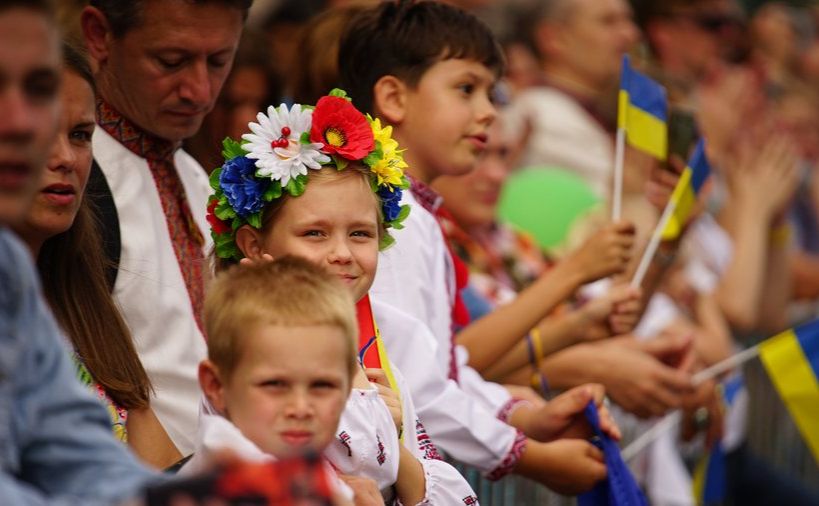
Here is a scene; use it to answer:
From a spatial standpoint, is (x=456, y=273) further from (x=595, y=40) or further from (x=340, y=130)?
(x=595, y=40)

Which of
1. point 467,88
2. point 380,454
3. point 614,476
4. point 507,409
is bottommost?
point 614,476

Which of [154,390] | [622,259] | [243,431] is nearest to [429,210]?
[622,259]

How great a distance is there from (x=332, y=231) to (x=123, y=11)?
3.31 ft

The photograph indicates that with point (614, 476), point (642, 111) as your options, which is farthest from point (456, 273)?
point (642, 111)

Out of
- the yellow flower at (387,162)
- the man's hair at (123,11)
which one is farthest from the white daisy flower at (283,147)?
the man's hair at (123,11)

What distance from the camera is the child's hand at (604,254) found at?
5090 mm

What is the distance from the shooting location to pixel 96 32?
4.42 metres

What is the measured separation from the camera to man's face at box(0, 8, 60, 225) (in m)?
2.32

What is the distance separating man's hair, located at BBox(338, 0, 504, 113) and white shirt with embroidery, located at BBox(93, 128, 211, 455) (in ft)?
Result: 3.04

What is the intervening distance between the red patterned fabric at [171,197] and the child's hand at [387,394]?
825 mm

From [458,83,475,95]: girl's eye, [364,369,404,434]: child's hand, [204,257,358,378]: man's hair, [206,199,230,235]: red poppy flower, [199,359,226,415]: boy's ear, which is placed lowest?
[364,369,404,434]: child's hand

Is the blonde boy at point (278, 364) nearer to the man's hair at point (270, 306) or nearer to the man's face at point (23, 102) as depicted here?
the man's hair at point (270, 306)

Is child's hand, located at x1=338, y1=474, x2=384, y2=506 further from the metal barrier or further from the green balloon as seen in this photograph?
the green balloon

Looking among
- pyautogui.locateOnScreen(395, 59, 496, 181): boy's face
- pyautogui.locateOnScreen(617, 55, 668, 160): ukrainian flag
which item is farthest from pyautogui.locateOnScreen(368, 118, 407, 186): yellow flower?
pyautogui.locateOnScreen(617, 55, 668, 160): ukrainian flag
